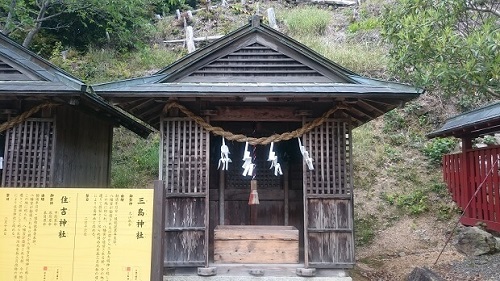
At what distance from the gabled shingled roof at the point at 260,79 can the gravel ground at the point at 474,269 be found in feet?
11.9

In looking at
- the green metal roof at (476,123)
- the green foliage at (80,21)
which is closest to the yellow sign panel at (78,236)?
the green metal roof at (476,123)

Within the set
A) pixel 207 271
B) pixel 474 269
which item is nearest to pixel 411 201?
pixel 474 269

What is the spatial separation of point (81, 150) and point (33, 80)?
2419mm

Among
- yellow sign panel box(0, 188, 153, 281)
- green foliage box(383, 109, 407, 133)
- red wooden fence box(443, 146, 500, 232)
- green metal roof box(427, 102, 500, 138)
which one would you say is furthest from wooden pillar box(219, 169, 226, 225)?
green foliage box(383, 109, 407, 133)

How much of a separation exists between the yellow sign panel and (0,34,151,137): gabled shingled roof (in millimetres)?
2347

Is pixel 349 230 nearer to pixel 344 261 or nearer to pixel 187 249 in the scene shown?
pixel 344 261

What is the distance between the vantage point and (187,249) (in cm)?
736

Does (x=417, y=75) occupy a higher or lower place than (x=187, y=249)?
higher

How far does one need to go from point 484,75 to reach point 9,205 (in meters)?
7.38

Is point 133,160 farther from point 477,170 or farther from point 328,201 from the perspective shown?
point 477,170

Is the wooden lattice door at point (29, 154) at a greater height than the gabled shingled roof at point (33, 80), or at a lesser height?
lesser

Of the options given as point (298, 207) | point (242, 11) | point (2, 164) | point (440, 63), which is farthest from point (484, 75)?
point (242, 11)

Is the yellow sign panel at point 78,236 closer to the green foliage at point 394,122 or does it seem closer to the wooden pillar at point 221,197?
the wooden pillar at point 221,197

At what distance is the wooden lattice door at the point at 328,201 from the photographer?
24.2ft
